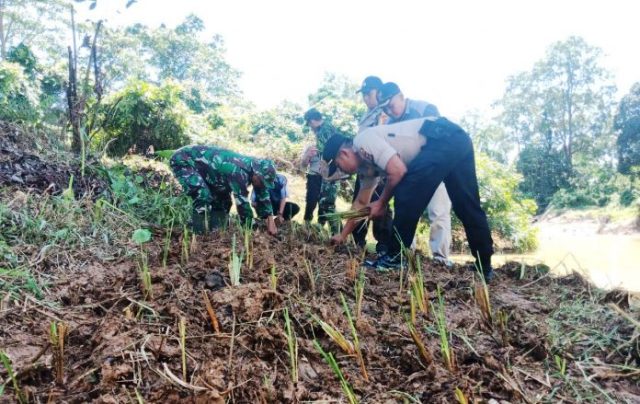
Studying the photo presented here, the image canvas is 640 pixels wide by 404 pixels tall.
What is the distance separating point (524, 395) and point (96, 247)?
2.40 meters

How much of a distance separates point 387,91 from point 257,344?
10.3 ft

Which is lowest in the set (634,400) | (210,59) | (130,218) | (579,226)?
(579,226)

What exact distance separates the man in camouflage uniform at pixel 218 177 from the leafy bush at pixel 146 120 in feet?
12.9

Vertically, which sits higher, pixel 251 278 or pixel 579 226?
pixel 251 278

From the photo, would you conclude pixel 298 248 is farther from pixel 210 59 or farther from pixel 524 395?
pixel 210 59

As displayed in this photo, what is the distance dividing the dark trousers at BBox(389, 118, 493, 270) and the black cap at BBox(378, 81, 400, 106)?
1.14m

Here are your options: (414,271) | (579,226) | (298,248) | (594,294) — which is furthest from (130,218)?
(579,226)

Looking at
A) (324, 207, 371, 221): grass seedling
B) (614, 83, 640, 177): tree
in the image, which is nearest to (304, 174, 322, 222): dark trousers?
(324, 207, 371, 221): grass seedling

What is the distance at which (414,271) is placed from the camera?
8.34 feet

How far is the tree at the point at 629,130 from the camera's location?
72.6 ft

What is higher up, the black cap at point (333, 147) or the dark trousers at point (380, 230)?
the black cap at point (333, 147)

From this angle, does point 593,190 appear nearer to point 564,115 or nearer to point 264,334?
point 564,115

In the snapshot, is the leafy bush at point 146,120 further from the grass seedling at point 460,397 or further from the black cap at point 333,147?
the grass seedling at point 460,397

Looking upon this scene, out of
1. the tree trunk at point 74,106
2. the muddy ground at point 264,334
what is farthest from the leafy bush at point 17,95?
the muddy ground at point 264,334
